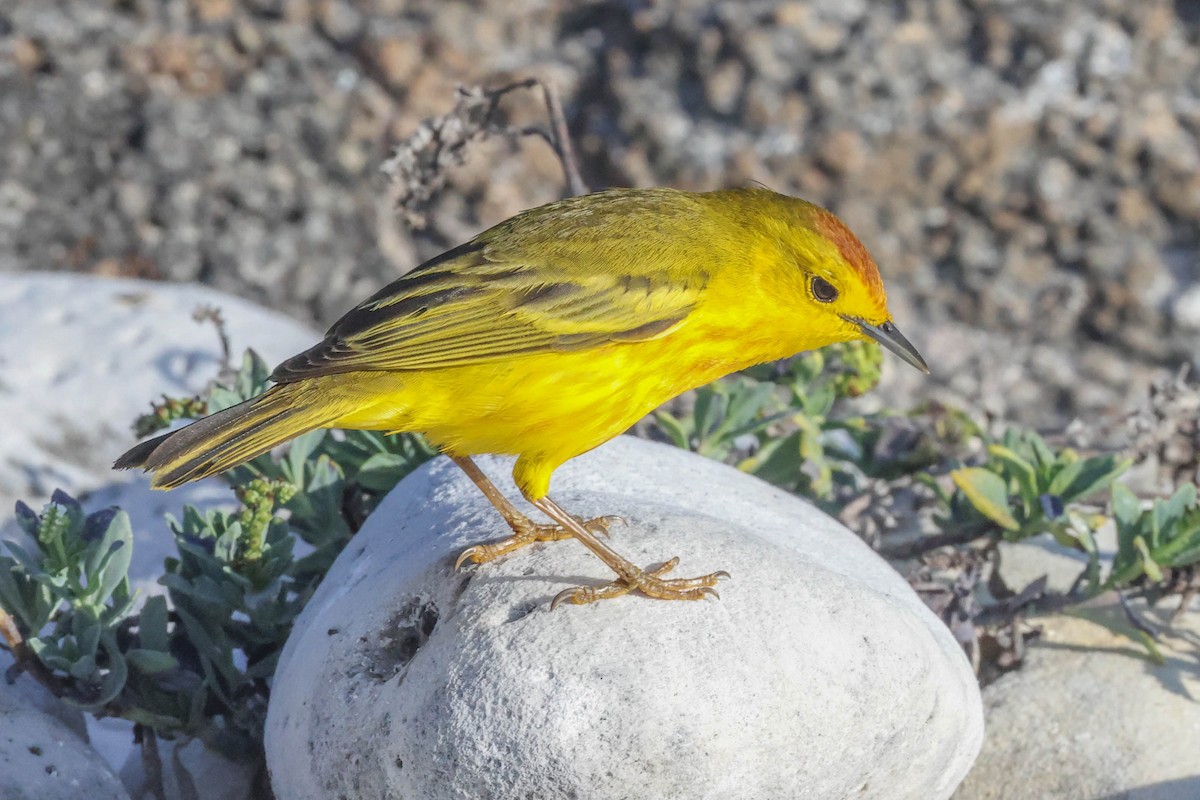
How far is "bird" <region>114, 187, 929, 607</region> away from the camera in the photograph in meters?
3.30

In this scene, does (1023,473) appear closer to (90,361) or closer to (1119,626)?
(1119,626)

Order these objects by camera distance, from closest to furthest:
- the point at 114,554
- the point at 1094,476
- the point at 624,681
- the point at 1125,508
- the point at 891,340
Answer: the point at 624,681
the point at 114,554
the point at 891,340
the point at 1125,508
the point at 1094,476

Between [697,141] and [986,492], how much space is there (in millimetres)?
2831

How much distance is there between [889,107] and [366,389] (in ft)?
12.0

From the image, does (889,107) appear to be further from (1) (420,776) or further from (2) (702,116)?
(1) (420,776)

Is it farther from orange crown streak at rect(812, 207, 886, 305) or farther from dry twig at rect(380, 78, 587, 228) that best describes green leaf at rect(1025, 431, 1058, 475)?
dry twig at rect(380, 78, 587, 228)

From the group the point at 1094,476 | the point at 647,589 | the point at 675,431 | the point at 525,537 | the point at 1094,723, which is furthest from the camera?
the point at 675,431

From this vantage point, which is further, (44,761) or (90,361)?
(90,361)

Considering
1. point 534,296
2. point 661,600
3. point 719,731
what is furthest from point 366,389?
point 719,731

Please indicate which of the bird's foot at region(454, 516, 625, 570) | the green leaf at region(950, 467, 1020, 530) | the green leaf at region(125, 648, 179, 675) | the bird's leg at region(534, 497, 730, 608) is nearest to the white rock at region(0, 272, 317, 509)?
the green leaf at region(125, 648, 179, 675)

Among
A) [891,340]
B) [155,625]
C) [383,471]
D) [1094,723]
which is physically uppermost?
[891,340]

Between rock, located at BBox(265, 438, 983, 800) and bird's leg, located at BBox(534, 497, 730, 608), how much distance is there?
1.2 inches

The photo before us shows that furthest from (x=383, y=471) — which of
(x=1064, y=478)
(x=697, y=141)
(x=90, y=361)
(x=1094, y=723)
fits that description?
(x=697, y=141)

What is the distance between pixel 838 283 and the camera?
3.55m
